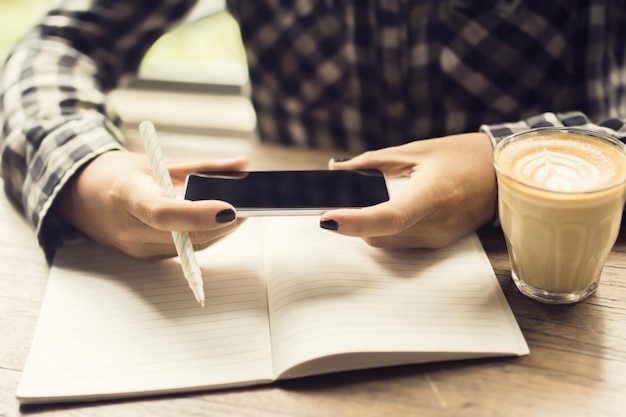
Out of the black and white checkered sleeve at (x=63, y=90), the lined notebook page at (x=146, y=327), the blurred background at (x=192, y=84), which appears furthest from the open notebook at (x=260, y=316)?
the blurred background at (x=192, y=84)

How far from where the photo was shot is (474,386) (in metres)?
0.55

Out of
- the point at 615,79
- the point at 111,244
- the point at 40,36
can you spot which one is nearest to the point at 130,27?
the point at 40,36

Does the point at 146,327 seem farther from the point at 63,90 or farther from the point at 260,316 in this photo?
the point at 63,90

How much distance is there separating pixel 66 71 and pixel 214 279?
47 cm

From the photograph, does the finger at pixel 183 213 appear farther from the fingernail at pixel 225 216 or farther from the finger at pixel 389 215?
the finger at pixel 389 215

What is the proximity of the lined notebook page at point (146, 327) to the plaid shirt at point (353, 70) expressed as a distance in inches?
4.8

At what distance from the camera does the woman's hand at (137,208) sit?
2.08 ft

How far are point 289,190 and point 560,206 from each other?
28 centimetres

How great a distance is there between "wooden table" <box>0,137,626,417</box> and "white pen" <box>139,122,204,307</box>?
110 mm

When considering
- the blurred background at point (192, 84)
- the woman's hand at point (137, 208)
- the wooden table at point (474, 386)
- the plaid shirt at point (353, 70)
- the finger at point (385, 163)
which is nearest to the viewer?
the wooden table at point (474, 386)

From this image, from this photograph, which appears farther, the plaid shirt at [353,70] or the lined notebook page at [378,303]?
the plaid shirt at [353,70]

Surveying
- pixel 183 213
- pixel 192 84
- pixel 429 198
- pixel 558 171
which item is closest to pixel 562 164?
pixel 558 171

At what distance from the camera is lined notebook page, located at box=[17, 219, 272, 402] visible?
57cm

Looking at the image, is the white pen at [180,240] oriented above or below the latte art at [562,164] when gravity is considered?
below
